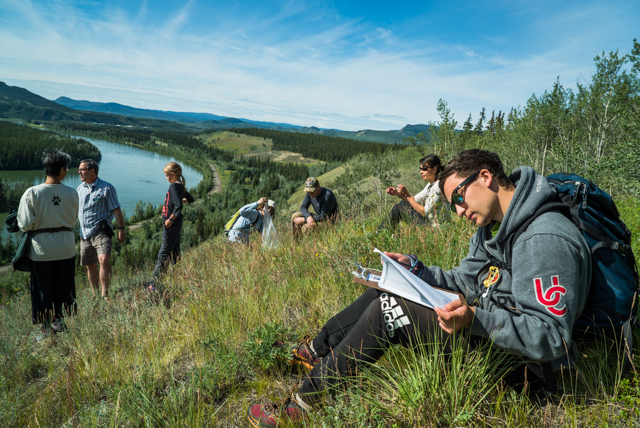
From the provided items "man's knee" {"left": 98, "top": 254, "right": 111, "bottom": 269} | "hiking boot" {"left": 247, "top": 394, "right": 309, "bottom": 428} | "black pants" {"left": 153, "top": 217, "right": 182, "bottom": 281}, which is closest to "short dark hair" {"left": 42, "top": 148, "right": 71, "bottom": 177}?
"man's knee" {"left": 98, "top": 254, "right": 111, "bottom": 269}

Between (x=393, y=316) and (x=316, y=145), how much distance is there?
152486mm

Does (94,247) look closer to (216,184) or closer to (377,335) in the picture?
(377,335)

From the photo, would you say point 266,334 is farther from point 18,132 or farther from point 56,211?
point 18,132

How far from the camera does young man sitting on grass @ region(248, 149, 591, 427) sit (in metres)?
1.52

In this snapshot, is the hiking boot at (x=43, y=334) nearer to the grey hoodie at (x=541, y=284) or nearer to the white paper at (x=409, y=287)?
the white paper at (x=409, y=287)

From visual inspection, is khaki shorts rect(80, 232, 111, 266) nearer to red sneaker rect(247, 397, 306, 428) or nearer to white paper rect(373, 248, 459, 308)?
Result: red sneaker rect(247, 397, 306, 428)

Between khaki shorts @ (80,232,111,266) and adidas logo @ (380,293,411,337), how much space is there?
17.2 ft

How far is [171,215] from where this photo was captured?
21.0ft

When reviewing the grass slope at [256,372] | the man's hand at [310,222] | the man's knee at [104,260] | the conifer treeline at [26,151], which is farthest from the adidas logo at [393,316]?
the conifer treeline at [26,151]

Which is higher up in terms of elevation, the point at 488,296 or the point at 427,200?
the point at 427,200

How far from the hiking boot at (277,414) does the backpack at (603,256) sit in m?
1.58

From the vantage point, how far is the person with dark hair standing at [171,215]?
21.0 ft

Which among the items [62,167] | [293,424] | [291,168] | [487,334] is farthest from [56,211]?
[291,168]

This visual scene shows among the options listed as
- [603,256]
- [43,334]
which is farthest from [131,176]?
[603,256]
